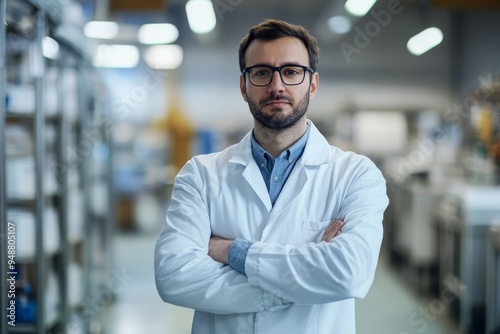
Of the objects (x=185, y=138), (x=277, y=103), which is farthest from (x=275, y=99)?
(x=185, y=138)

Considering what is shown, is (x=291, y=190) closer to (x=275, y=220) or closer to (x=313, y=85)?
(x=275, y=220)

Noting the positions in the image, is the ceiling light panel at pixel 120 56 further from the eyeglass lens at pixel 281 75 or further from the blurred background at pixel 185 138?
the eyeglass lens at pixel 281 75

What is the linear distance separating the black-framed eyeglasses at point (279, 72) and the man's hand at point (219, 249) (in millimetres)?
476

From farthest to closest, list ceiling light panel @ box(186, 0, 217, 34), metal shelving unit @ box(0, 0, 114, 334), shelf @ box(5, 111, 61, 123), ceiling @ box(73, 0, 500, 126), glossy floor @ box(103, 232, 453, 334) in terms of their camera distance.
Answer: ceiling @ box(73, 0, 500, 126), ceiling light panel @ box(186, 0, 217, 34), glossy floor @ box(103, 232, 453, 334), shelf @ box(5, 111, 61, 123), metal shelving unit @ box(0, 0, 114, 334)

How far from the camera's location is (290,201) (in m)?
1.62

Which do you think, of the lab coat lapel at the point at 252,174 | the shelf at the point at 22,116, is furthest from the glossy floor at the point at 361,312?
the lab coat lapel at the point at 252,174

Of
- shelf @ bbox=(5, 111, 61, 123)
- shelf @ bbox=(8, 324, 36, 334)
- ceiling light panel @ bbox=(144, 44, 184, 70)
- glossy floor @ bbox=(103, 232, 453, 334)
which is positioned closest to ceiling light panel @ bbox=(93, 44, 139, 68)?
ceiling light panel @ bbox=(144, 44, 184, 70)

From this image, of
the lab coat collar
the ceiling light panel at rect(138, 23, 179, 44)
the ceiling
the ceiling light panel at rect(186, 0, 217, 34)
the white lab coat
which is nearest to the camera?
the white lab coat

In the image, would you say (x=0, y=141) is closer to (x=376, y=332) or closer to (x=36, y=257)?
(x=36, y=257)

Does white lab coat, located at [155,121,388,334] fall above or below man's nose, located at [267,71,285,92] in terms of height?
below

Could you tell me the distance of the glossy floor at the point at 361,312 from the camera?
13.9ft

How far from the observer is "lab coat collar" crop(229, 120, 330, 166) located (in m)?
1.69

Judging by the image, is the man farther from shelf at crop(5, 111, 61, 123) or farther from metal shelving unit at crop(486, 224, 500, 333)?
metal shelving unit at crop(486, 224, 500, 333)

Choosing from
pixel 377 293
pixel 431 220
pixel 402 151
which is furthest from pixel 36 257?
pixel 402 151
